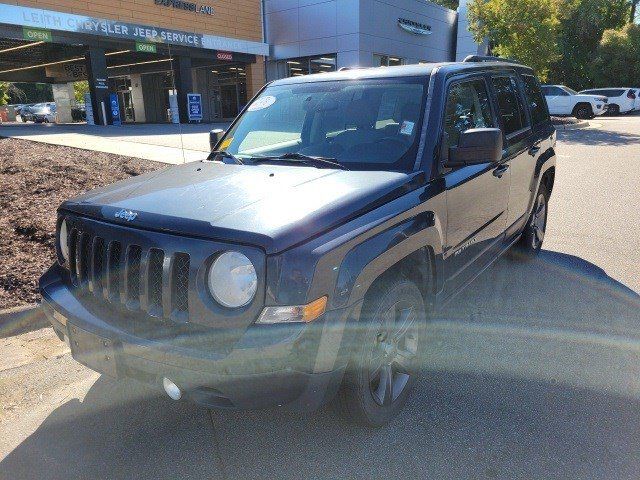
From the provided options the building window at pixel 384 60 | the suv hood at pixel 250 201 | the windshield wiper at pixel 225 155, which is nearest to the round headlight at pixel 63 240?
the suv hood at pixel 250 201

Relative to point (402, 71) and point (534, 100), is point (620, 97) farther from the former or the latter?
point (402, 71)

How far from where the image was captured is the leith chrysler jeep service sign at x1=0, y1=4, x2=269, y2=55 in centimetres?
2061

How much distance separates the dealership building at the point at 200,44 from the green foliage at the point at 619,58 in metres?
11.9

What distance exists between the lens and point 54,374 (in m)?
3.36

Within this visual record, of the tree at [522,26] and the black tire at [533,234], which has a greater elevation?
the tree at [522,26]

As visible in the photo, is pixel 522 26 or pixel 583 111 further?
pixel 583 111

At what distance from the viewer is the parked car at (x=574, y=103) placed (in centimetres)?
2658

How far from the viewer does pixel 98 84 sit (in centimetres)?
2458

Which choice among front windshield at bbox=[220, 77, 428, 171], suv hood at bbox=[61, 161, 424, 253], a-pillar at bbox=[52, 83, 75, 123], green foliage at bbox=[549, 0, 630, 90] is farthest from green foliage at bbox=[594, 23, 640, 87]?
suv hood at bbox=[61, 161, 424, 253]

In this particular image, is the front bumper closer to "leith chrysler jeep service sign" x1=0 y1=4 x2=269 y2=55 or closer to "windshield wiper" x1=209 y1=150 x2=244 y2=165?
"windshield wiper" x1=209 y1=150 x2=244 y2=165

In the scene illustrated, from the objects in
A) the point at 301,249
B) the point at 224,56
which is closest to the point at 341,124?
the point at 301,249

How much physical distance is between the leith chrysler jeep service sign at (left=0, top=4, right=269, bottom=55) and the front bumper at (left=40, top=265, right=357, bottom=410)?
23.0 m

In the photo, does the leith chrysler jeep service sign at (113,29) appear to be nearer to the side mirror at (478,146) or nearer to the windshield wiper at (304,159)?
the windshield wiper at (304,159)

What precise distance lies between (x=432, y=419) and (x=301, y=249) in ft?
4.53
